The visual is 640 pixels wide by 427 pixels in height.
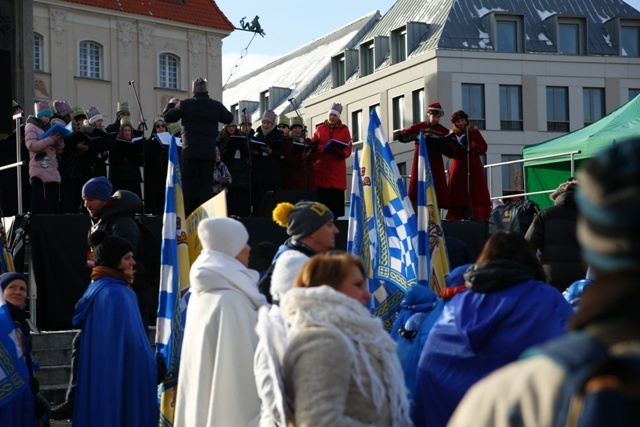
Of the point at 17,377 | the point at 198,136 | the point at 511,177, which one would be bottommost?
the point at 17,377

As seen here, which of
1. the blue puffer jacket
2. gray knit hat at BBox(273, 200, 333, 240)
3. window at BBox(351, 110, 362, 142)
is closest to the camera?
the blue puffer jacket

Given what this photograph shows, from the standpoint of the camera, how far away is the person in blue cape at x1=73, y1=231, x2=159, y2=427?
26.4 feet

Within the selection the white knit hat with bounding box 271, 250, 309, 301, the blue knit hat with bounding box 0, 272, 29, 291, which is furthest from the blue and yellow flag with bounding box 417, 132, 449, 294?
the white knit hat with bounding box 271, 250, 309, 301

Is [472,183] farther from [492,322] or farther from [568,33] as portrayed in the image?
[568,33]

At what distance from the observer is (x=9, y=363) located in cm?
757

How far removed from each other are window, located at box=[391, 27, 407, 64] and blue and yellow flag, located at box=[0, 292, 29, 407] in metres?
49.1

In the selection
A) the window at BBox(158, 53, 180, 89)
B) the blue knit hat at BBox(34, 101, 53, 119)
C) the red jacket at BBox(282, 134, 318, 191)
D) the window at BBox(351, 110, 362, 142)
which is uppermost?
the window at BBox(158, 53, 180, 89)

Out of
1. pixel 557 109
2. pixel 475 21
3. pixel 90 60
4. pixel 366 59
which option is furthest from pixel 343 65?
pixel 90 60

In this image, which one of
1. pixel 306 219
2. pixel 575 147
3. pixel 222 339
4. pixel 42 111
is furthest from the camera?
pixel 575 147

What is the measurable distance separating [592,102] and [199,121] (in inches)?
1712

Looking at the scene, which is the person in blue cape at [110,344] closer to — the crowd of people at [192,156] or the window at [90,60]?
the crowd of people at [192,156]

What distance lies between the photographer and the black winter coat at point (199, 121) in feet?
47.5

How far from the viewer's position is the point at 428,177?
11.3 m

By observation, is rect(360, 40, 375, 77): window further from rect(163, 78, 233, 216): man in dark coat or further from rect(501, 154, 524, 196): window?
rect(163, 78, 233, 216): man in dark coat
